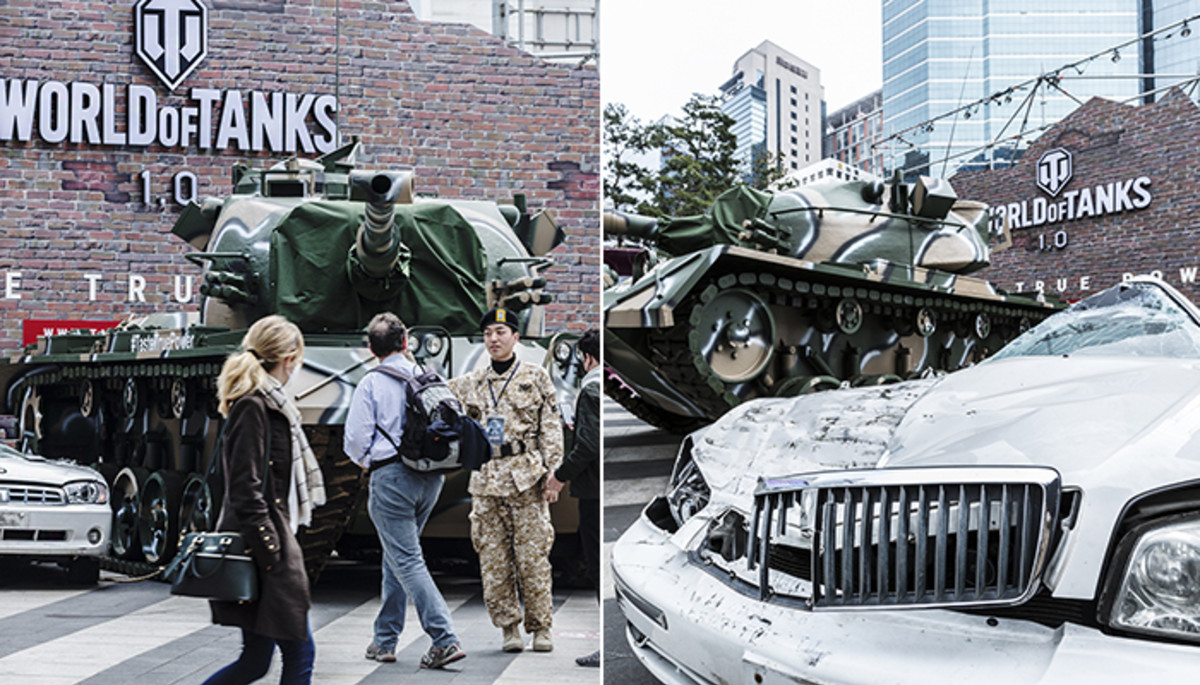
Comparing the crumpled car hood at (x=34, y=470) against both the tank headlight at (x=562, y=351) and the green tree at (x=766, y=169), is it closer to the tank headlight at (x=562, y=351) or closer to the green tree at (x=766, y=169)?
the tank headlight at (x=562, y=351)

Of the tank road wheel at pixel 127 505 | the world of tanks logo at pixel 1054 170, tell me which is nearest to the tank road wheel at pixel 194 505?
the tank road wheel at pixel 127 505

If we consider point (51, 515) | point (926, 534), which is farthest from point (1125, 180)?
point (51, 515)

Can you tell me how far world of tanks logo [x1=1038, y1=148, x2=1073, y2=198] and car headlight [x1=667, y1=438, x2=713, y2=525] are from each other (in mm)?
1903

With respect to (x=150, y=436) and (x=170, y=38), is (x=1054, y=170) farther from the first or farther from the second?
(x=150, y=436)

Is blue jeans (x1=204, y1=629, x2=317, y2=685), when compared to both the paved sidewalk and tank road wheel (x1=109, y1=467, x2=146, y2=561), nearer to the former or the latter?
the paved sidewalk

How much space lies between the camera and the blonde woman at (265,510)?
1955 mm

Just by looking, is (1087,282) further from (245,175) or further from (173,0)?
(173,0)

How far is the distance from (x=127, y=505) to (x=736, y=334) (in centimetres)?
315

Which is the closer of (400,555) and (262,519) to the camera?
(262,519)

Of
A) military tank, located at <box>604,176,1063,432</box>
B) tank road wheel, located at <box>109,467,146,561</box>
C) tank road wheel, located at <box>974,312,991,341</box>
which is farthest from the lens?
tank road wheel, located at <box>974,312,991,341</box>

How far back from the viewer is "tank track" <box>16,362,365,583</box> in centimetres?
323

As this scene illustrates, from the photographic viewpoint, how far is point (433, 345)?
11.5 ft

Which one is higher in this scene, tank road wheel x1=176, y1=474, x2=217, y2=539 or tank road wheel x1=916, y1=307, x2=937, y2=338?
tank road wheel x1=916, y1=307, x2=937, y2=338

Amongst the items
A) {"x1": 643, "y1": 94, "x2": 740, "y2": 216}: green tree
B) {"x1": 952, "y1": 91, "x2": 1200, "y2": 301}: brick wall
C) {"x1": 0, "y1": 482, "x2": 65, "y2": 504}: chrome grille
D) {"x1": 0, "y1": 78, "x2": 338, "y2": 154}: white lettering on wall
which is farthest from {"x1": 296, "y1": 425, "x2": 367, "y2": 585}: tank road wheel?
{"x1": 952, "y1": 91, "x2": 1200, "y2": 301}: brick wall
